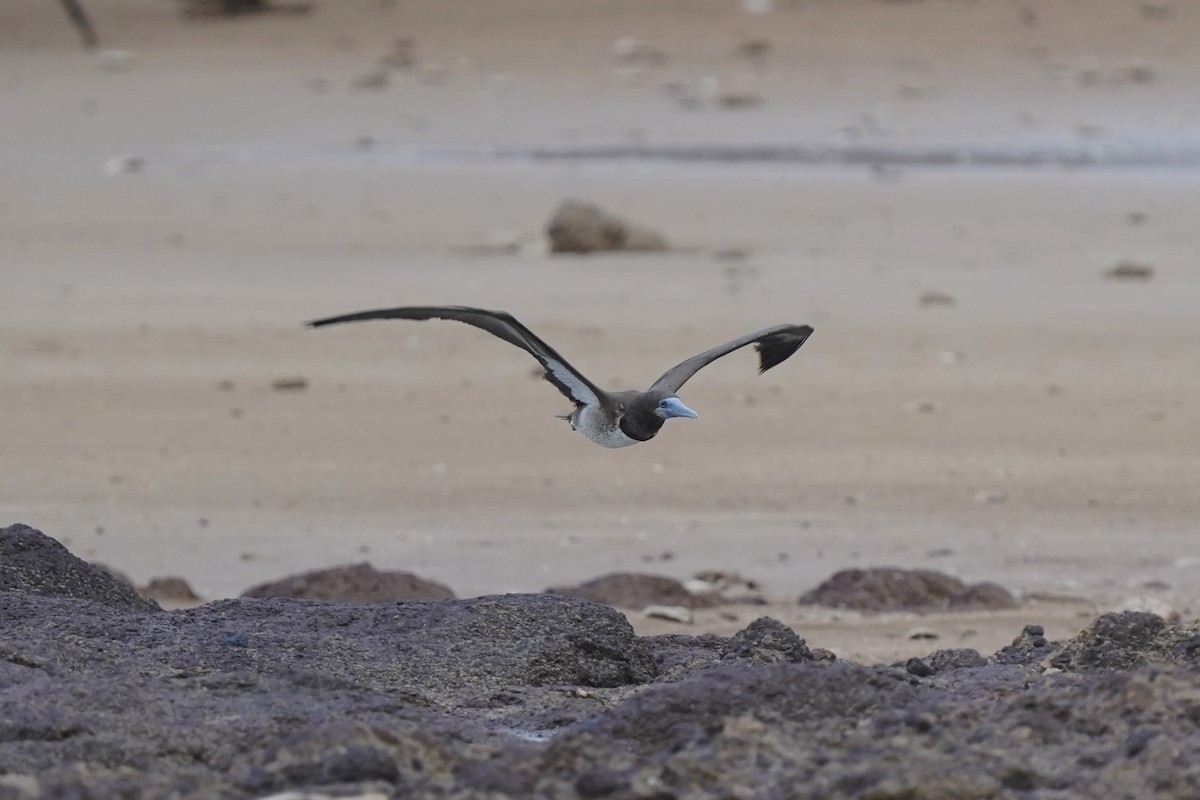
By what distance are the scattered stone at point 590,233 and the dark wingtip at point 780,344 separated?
9584 millimetres

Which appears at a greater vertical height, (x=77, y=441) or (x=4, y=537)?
(x=4, y=537)

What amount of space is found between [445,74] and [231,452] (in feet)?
54.4

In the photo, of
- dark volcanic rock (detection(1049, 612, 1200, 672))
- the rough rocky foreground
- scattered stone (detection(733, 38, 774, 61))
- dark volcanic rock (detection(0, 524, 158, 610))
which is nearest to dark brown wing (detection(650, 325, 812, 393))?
the rough rocky foreground

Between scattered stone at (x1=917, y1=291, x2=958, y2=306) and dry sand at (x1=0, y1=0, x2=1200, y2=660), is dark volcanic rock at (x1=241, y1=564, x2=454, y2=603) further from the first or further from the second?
scattered stone at (x1=917, y1=291, x2=958, y2=306)

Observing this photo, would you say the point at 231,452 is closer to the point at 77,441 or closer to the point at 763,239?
the point at 77,441

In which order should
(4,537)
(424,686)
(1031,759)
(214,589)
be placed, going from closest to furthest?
(1031,759) → (424,686) → (4,537) → (214,589)

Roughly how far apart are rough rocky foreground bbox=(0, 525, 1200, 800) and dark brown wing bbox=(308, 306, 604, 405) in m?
0.75

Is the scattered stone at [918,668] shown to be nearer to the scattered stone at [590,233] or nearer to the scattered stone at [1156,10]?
the scattered stone at [590,233]

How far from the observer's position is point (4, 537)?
6.90m

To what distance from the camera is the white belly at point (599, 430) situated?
22.6 feet

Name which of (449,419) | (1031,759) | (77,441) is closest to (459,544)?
(449,419)

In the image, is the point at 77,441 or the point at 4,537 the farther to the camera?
the point at 77,441

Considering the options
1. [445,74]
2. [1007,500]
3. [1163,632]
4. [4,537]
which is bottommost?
[445,74]

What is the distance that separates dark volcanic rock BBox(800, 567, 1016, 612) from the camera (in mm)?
9172
